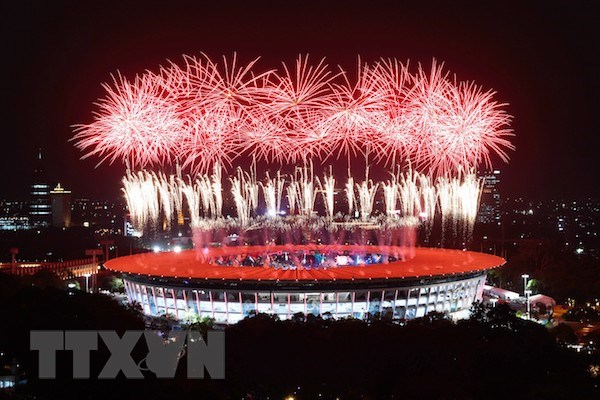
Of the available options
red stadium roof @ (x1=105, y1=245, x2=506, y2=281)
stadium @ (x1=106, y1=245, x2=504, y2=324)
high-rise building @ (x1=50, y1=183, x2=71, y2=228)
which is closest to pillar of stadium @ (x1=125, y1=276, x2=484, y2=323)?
stadium @ (x1=106, y1=245, x2=504, y2=324)

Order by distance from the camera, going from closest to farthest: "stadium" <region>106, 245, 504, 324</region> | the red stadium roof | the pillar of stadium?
1. "stadium" <region>106, 245, 504, 324</region>
2. the pillar of stadium
3. the red stadium roof

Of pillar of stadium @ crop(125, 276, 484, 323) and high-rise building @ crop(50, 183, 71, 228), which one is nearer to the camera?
pillar of stadium @ crop(125, 276, 484, 323)

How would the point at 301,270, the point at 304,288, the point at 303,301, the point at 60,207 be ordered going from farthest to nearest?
the point at 60,207
the point at 301,270
the point at 303,301
the point at 304,288

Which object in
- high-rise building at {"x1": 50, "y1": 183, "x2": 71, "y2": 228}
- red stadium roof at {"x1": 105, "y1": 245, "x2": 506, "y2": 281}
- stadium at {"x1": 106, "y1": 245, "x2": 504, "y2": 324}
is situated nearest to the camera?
stadium at {"x1": 106, "y1": 245, "x2": 504, "y2": 324}

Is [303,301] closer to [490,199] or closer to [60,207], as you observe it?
[60,207]

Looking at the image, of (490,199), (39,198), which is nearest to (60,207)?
(39,198)

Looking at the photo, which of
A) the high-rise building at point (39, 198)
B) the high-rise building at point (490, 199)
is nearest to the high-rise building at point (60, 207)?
the high-rise building at point (39, 198)

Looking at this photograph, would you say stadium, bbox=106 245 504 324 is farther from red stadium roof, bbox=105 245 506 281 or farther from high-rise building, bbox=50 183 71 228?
high-rise building, bbox=50 183 71 228

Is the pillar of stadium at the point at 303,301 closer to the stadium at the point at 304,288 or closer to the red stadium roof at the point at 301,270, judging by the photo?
the stadium at the point at 304,288
